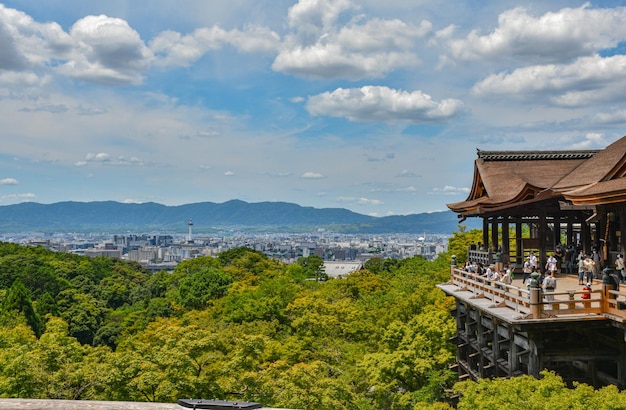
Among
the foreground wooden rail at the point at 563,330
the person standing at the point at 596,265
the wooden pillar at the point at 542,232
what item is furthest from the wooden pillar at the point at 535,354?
the wooden pillar at the point at 542,232

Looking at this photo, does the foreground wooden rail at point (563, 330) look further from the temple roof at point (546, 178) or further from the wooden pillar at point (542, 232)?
the wooden pillar at point (542, 232)

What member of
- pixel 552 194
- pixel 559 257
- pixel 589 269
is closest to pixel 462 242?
pixel 559 257

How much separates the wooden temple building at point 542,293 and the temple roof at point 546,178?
0.13 ft

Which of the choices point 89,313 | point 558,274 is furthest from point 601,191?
point 89,313

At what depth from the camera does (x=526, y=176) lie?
73.3ft

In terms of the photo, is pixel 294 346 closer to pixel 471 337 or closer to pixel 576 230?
pixel 471 337

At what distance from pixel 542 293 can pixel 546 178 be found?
9.99 metres

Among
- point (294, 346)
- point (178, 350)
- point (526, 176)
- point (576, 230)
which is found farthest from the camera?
point (576, 230)

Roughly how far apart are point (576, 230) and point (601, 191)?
17665 millimetres

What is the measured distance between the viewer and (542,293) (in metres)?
12.9

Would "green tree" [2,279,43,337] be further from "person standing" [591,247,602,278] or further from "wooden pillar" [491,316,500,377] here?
"person standing" [591,247,602,278]

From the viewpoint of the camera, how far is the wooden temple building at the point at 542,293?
1311cm

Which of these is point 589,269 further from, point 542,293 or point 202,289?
point 202,289

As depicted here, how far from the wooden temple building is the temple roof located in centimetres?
4
